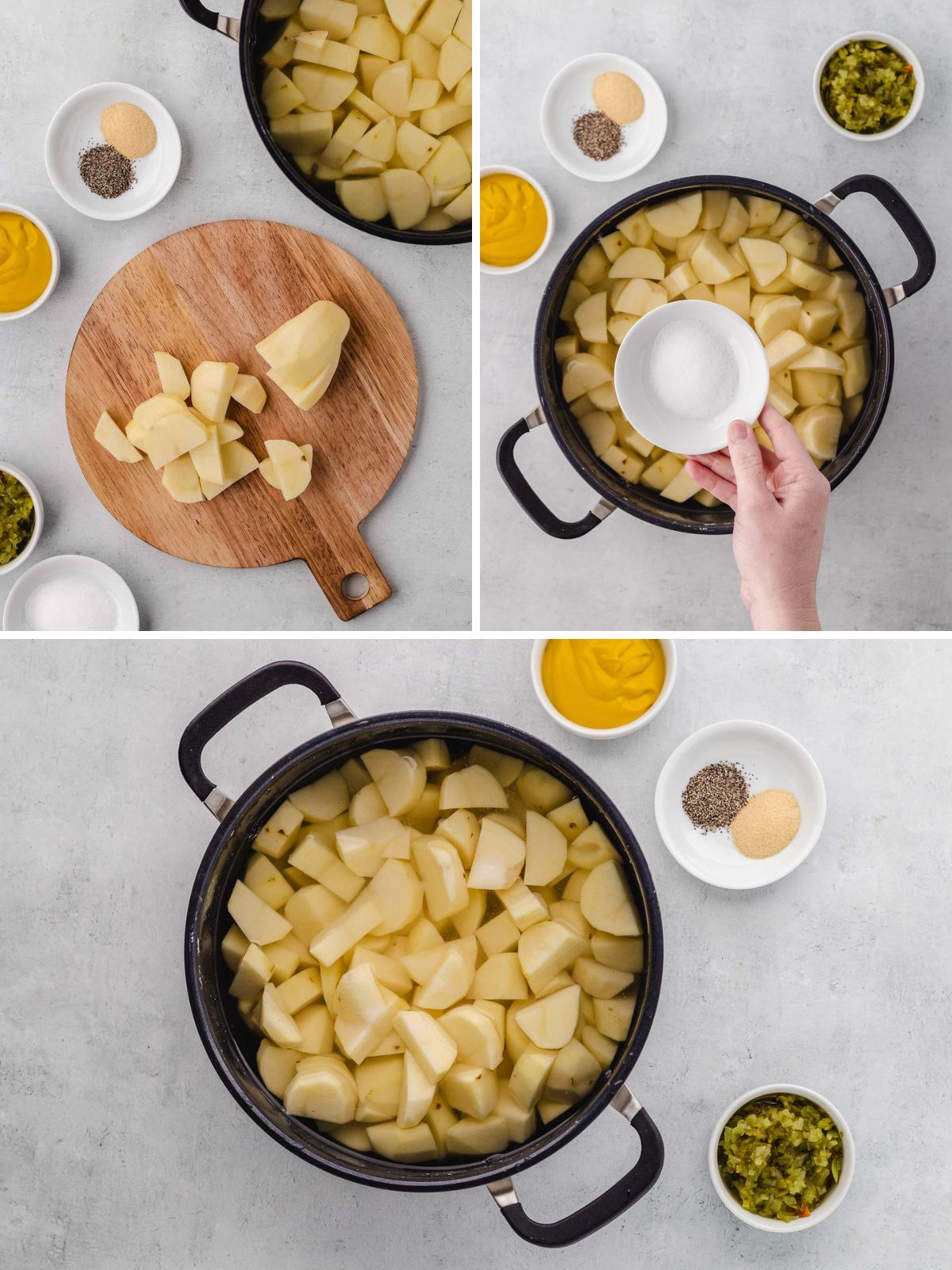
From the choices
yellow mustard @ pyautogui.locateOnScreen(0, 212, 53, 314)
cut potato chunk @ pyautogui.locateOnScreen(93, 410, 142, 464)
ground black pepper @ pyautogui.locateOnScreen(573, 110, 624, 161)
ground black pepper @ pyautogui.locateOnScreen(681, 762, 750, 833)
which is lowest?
ground black pepper @ pyautogui.locateOnScreen(681, 762, 750, 833)

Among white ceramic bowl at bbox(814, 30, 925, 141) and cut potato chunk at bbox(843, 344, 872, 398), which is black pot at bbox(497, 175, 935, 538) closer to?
cut potato chunk at bbox(843, 344, 872, 398)

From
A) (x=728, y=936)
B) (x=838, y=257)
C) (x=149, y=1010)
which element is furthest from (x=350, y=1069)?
(x=838, y=257)

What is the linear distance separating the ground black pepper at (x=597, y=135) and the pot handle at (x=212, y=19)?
0.57m

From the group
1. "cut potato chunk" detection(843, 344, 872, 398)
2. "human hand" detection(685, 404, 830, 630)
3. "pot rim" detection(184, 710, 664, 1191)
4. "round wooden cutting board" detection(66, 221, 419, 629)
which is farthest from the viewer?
"round wooden cutting board" detection(66, 221, 419, 629)

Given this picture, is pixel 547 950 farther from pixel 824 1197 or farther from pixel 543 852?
pixel 824 1197

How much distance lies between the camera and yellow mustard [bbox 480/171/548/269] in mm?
1521

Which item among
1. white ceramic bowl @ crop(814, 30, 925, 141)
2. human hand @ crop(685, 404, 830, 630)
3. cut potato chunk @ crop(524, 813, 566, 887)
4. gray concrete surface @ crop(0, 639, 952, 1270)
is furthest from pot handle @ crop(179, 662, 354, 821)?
white ceramic bowl @ crop(814, 30, 925, 141)

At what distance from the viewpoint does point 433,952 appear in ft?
4.72

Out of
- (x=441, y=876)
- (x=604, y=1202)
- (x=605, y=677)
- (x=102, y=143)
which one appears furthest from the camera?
(x=102, y=143)

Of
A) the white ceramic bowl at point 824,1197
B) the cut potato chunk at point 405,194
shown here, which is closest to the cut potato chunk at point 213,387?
the cut potato chunk at point 405,194

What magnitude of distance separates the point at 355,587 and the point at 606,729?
20.4 inches

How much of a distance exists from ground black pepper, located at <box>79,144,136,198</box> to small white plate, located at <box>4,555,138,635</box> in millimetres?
655

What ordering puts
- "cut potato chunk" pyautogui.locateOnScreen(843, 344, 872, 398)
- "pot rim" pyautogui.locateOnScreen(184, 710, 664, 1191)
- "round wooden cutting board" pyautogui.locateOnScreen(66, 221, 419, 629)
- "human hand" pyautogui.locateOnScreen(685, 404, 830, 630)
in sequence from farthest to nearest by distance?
"round wooden cutting board" pyautogui.locateOnScreen(66, 221, 419, 629), "cut potato chunk" pyautogui.locateOnScreen(843, 344, 872, 398), "human hand" pyautogui.locateOnScreen(685, 404, 830, 630), "pot rim" pyautogui.locateOnScreen(184, 710, 664, 1191)

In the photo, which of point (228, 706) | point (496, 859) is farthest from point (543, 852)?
point (228, 706)
